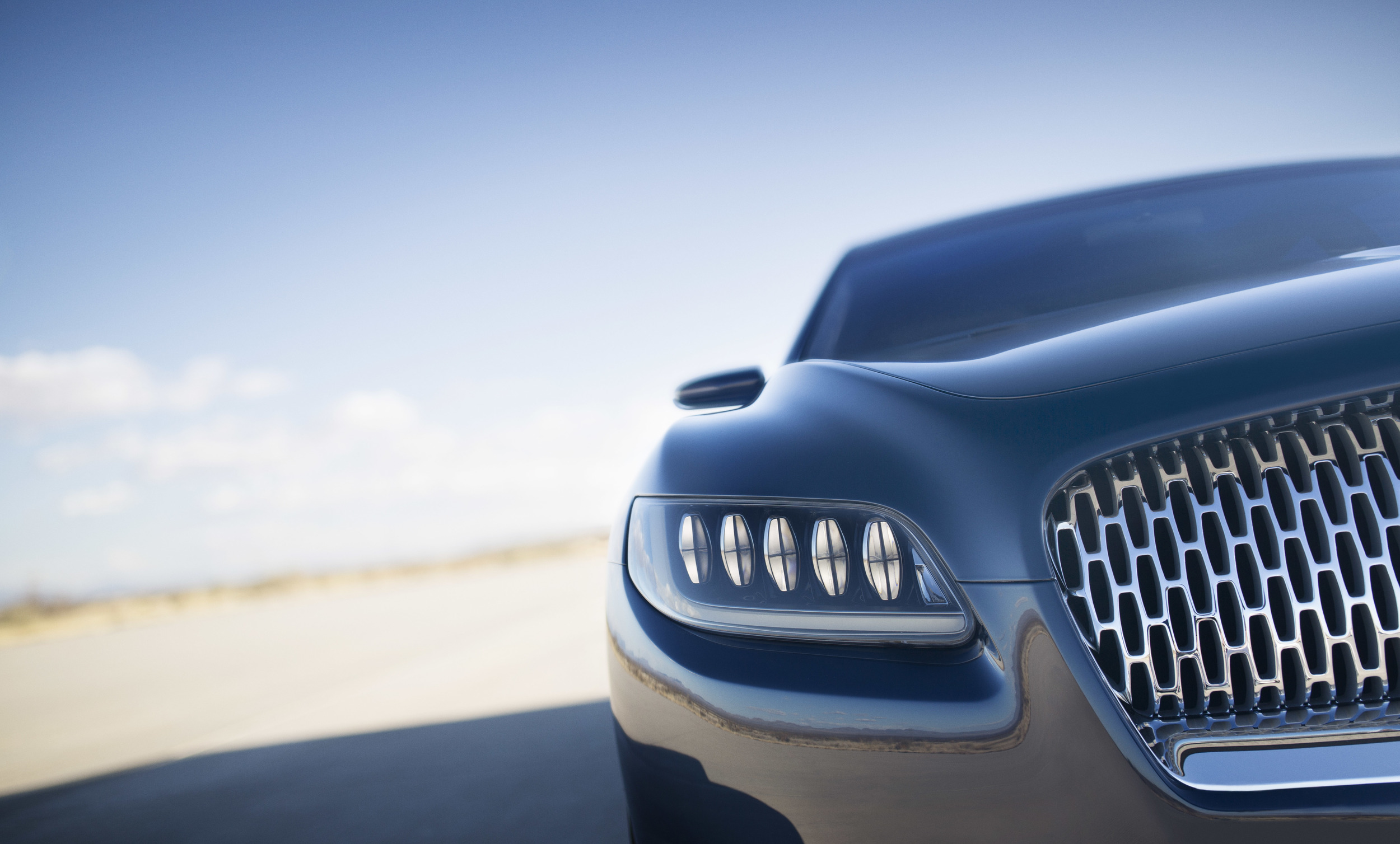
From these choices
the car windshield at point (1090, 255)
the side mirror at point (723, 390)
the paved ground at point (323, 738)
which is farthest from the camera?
the paved ground at point (323, 738)

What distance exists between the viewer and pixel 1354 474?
93 cm

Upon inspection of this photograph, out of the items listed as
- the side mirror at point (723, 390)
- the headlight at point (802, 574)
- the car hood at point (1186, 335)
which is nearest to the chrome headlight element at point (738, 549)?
the headlight at point (802, 574)

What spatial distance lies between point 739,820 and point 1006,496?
504 mm

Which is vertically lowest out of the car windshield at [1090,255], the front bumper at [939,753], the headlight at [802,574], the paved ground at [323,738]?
the paved ground at [323,738]

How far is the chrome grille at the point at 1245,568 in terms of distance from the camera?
0.91 metres

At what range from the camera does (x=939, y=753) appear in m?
0.84

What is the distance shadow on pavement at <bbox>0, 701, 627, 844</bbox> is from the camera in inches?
87.7

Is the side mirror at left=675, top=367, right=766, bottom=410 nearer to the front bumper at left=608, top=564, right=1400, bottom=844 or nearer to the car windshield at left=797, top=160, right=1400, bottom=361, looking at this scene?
the car windshield at left=797, top=160, right=1400, bottom=361

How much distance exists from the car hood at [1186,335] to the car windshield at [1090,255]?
1.12 ft

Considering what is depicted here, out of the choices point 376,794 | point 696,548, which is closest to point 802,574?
point 696,548

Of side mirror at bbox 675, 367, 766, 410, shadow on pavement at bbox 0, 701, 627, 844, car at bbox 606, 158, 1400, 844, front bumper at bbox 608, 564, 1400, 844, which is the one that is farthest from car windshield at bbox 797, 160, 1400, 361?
shadow on pavement at bbox 0, 701, 627, 844

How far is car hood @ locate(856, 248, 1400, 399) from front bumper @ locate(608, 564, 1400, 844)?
1.03 ft

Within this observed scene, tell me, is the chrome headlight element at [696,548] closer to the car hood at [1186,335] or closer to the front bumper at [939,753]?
the front bumper at [939,753]

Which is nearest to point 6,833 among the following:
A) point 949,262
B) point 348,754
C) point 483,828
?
point 348,754
